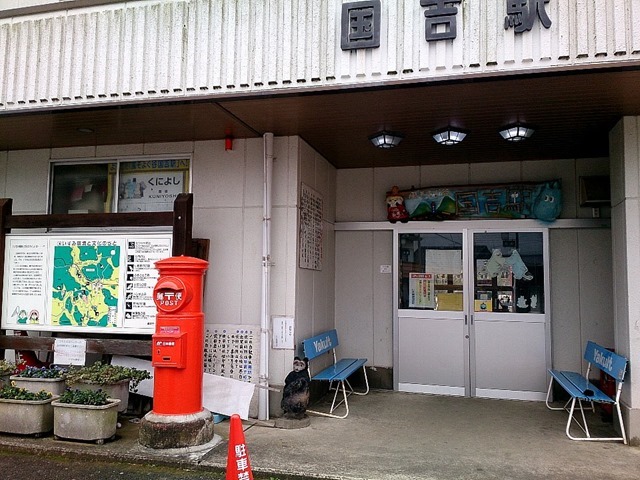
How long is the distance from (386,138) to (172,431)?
3794 mm

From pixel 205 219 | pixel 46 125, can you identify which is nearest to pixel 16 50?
pixel 46 125

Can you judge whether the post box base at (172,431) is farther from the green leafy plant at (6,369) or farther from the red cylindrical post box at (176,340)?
the green leafy plant at (6,369)

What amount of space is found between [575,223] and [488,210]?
3.68 feet

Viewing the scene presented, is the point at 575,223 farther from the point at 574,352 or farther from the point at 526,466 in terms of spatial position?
the point at 526,466

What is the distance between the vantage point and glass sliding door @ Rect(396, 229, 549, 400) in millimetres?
7418

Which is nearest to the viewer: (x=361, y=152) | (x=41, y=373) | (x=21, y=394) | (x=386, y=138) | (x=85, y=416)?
(x=85, y=416)

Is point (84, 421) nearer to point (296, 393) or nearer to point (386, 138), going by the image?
point (296, 393)

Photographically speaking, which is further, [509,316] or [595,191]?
[509,316]

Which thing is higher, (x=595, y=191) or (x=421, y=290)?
(x=595, y=191)

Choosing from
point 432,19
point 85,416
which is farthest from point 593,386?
point 85,416

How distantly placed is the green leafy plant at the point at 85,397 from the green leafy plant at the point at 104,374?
21 centimetres

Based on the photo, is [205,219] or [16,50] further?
[205,219]

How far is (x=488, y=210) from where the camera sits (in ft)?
25.2

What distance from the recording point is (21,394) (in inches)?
217
